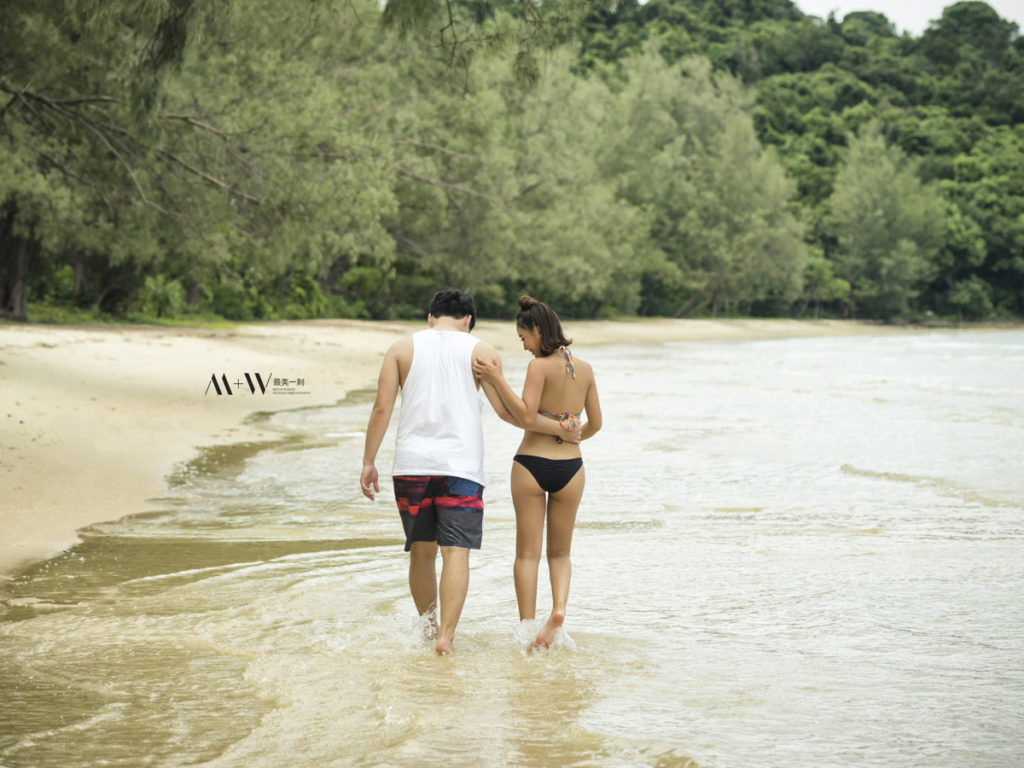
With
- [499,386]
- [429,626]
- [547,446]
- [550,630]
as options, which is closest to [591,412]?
[547,446]

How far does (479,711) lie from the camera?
14.9 feet

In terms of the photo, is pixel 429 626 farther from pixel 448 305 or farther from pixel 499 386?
pixel 448 305

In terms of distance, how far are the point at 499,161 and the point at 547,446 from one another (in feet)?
115

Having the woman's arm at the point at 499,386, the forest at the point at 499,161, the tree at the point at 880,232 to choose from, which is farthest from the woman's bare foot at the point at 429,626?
the tree at the point at 880,232

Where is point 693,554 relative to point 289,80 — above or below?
below

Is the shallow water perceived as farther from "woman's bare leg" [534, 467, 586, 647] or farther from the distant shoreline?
the distant shoreline

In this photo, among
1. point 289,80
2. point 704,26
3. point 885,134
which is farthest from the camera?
point 704,26

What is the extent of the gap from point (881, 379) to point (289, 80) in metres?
14.7

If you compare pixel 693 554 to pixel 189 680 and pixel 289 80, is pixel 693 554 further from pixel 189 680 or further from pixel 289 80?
pixel 289 80

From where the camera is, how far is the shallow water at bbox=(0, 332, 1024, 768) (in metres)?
4.21

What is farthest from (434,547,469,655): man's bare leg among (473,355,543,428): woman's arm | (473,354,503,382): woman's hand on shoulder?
(473,354,503,382): woman's hand on shoulder

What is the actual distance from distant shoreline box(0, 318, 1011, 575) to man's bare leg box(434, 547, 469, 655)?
2862mm

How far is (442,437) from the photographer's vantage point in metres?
5.04

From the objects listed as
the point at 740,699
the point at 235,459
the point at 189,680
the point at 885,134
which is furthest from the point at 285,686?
the point at 885,134
